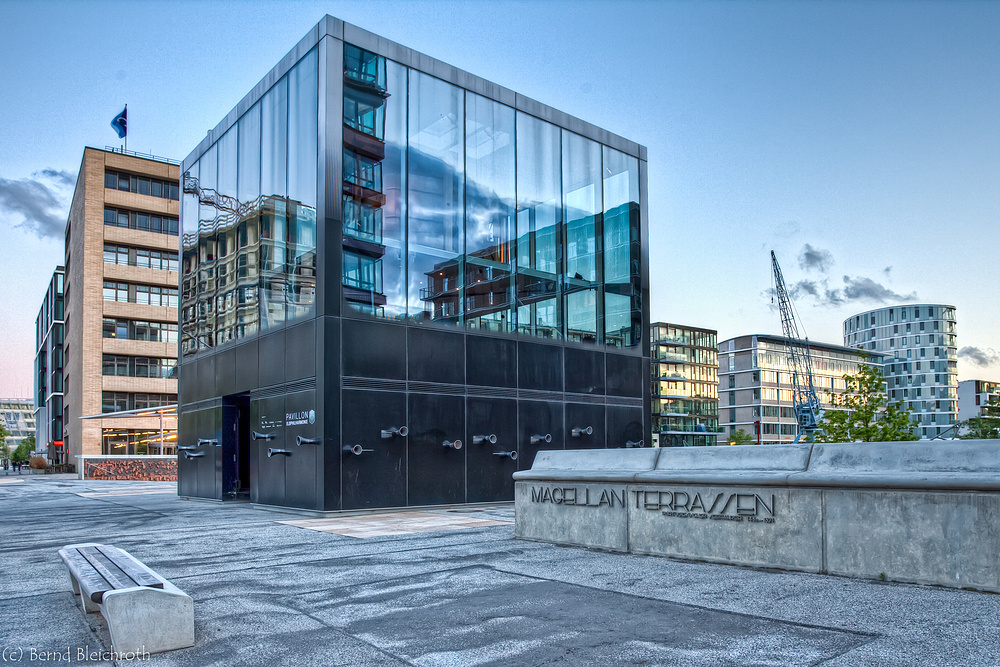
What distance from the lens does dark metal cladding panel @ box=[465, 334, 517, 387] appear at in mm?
22469

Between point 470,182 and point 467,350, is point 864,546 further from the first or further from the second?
point 470,182

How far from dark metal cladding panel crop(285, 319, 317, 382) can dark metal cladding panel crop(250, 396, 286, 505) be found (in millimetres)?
1022

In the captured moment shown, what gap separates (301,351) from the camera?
2031cm

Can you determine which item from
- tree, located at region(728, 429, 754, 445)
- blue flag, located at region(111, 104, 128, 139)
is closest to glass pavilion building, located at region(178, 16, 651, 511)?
blue flag, located at region(111, 104, 128, 139)

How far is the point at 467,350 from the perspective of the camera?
22375 millimetres

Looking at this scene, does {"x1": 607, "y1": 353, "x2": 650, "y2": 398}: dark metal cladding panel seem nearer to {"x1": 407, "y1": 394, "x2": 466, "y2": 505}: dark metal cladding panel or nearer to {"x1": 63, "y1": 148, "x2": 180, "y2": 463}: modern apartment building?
{"x1": 407, "y1": 394, "x2": 466, "y2": 505}: dark metal cladding panel

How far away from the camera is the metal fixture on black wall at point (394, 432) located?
792 inches

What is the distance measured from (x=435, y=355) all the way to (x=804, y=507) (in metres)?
13.7

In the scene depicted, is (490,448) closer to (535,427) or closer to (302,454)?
(535,427)

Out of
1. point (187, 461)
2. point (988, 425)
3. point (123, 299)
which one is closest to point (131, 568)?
point (187, 461)

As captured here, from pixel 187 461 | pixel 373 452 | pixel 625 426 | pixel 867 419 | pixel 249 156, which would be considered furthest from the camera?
pixel 187 461

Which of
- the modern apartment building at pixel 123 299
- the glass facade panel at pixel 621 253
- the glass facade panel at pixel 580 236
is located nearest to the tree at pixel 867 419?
the glass facade panel at pixel 621 253

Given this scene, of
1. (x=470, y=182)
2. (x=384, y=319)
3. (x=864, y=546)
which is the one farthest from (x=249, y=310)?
(x=864, y=546)

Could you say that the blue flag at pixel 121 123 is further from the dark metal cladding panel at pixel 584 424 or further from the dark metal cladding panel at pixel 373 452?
the dark metal cladding panel at pixel 373 452
